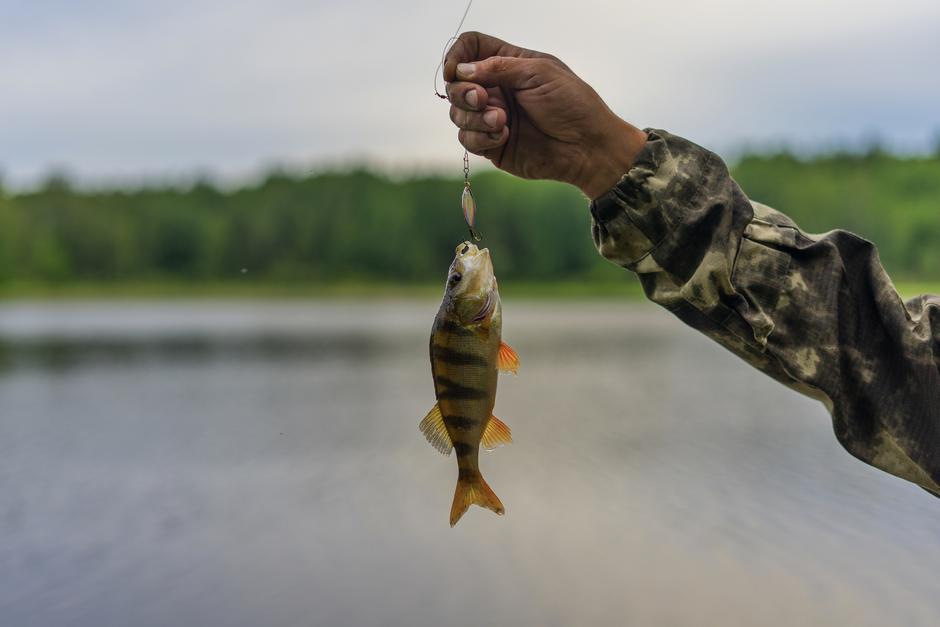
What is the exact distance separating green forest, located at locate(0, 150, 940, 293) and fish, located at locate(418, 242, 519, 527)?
136 feet

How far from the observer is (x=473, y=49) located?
2471mm

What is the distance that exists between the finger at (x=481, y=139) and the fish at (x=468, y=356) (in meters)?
0.30

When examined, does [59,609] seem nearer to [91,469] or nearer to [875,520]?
[91,469]

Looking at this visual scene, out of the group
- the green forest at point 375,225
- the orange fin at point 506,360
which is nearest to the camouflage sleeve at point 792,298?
the orange fin at point 506,360

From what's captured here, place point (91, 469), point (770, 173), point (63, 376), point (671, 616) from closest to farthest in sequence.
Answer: point (671, 616) → point (91, 469) → point (63, 376) → point (770, 173)

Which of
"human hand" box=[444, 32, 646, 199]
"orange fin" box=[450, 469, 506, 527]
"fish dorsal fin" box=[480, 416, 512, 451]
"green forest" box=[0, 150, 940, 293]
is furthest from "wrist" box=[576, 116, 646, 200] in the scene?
"green forest" box=[0, 150, 940, 293]

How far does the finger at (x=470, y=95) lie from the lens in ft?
7.54

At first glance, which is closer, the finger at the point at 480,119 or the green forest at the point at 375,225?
the finger at the point at 480,119

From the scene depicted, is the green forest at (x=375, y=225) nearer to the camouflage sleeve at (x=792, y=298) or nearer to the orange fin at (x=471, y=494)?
the orange fin at (x=471, y=494)

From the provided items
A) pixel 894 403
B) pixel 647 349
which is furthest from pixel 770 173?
pixel 894 403

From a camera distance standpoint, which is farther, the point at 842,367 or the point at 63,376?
the point at 63,376

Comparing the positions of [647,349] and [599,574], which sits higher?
[599,574]

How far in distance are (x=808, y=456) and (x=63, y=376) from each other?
1695 cm

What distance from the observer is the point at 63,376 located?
66.6ft
